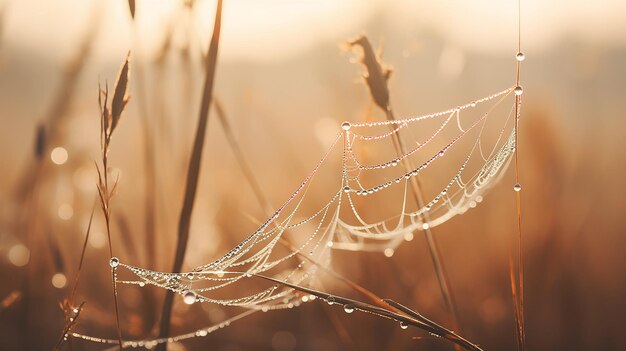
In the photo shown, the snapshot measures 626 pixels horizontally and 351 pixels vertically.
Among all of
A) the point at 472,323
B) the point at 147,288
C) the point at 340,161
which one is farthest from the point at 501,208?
Result: the point at 147,288

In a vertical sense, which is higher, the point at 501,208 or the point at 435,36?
the point at 435,36

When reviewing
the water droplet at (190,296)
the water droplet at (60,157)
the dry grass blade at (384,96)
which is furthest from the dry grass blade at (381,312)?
the water droplet at (60,157)

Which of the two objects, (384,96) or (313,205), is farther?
(313,205)

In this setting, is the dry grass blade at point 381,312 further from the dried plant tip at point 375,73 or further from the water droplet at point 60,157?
the water droplet at point 60,157

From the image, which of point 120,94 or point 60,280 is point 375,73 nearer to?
point 120,94

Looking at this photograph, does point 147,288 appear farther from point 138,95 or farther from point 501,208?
point 501,208

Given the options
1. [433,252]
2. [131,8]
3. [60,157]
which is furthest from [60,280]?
[433,252]

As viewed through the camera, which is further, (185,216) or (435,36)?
(435,36)
